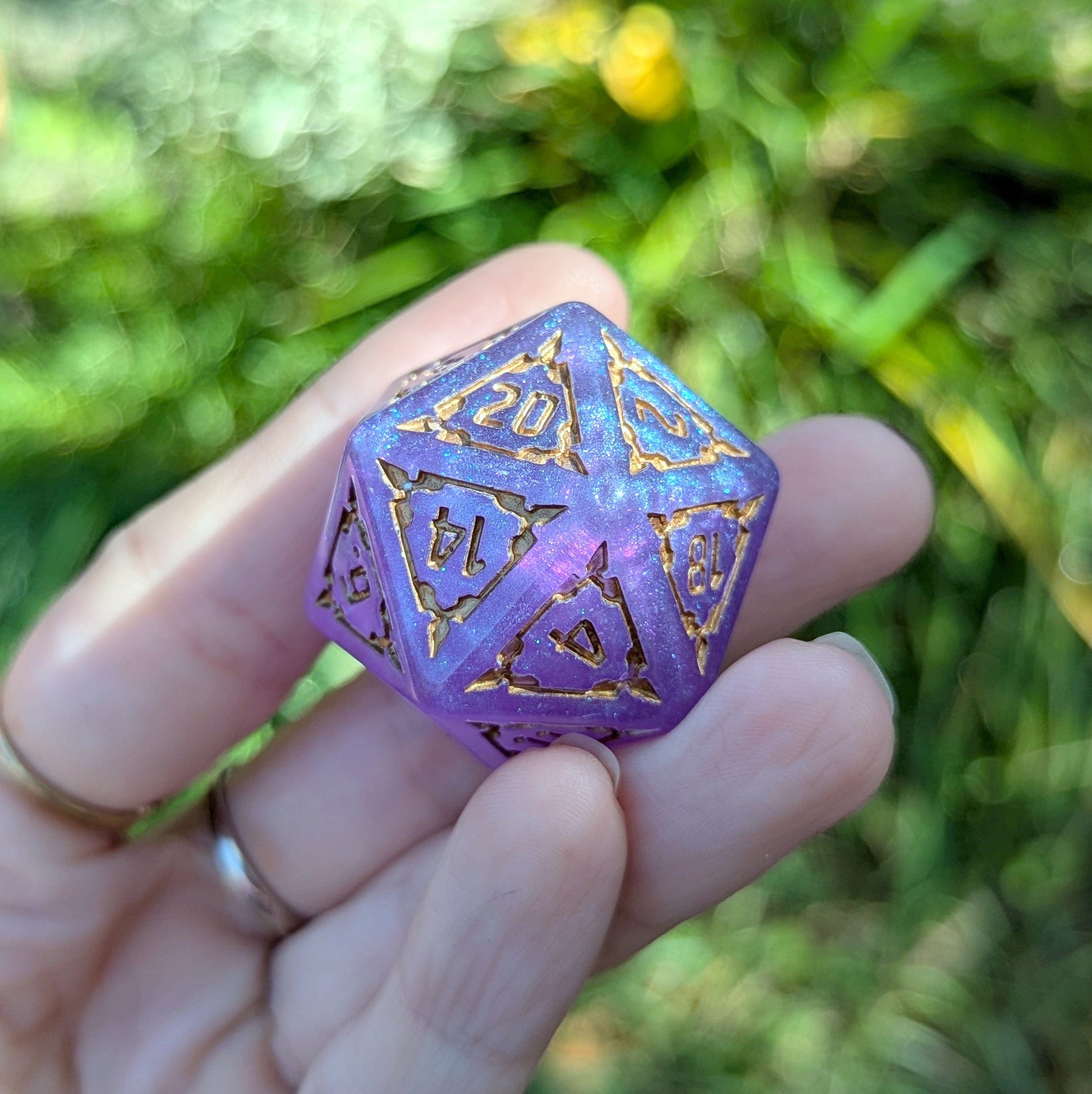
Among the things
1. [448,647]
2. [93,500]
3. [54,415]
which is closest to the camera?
[448,647]

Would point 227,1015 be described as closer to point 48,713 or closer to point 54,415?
point 48,713

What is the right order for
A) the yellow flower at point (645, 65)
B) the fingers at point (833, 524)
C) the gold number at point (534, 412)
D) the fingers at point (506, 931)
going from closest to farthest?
the fingers at point (506, 931)
the gold number at point (534, 412)
the fingers at point (833, 524)
the yellow flower at point (645, 65)

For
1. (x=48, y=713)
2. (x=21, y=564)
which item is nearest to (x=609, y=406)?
(x=48, y=713)

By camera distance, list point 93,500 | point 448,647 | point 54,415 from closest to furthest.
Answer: point 448,647 < point 54,415 < point 93,500

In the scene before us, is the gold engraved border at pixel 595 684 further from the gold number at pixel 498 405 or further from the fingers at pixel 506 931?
the gold number at pixel 498 405

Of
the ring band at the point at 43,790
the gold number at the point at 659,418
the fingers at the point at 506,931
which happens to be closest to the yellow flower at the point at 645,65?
the gold number at the point at 659,418

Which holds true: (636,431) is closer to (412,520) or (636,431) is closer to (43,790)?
(412,520)

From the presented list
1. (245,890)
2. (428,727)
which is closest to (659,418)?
(428,727)
